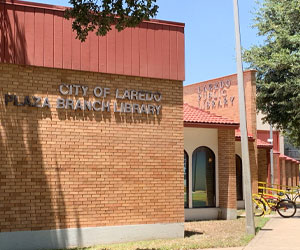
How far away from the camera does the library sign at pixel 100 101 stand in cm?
1269

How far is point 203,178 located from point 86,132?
7563 mm

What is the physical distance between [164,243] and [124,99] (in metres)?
4.01

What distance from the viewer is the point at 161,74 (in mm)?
14500

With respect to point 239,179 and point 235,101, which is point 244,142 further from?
point 235,101

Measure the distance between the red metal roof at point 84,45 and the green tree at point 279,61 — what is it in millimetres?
8382

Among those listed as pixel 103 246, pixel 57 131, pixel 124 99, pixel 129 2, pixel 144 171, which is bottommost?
pixel 103 246

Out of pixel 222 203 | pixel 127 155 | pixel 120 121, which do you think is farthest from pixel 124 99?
pixel 222 203

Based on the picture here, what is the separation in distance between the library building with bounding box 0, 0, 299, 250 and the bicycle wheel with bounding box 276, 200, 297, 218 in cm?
713

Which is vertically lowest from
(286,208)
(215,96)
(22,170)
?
(286,208)

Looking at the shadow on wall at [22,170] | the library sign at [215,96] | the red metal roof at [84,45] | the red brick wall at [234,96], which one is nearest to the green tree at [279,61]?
the red brick wall at [234,96]

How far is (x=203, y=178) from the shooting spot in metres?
19.7

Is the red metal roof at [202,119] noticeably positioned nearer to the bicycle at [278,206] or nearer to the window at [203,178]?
the window at [203,178]

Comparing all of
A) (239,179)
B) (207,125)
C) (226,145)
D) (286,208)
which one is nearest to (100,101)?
(207,125)

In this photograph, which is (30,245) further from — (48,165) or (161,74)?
(161,74)
